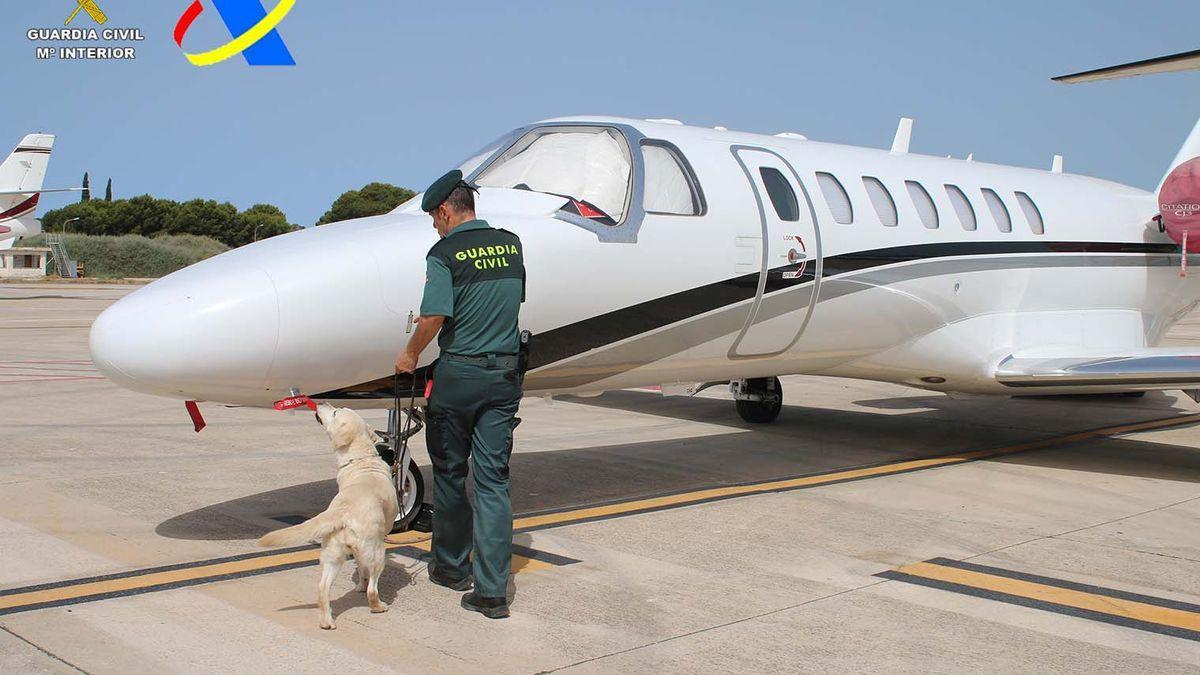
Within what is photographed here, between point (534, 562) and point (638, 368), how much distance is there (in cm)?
194

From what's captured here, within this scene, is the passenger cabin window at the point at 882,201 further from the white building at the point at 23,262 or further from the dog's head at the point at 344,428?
the white building at the point at 23,262

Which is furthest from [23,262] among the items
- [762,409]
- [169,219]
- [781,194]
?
[781,194]

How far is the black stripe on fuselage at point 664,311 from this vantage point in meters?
6.66

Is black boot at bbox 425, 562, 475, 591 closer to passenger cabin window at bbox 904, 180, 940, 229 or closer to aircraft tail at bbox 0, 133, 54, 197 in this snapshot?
passenger cabin window at bbox 904, 180, 940, 229

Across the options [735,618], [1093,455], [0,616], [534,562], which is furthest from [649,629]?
[1093,455]

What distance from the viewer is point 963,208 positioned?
11.0m

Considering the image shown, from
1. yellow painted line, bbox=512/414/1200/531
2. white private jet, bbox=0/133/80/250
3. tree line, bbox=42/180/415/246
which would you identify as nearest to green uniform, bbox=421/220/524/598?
yellow painted line, bbox=512/414/1200/531

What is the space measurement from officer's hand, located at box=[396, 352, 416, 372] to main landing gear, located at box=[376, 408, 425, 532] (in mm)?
870

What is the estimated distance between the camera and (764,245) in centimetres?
844

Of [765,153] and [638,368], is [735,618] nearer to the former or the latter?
[638,368]

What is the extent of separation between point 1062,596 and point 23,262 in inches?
3574

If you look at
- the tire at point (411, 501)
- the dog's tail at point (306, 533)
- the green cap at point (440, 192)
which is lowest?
the tire at point (411, 501)

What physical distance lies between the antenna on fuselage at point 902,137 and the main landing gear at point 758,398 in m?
2.78

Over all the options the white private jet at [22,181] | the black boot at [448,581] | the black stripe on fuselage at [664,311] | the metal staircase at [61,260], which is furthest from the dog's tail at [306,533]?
the metal staircase at [61,260]
